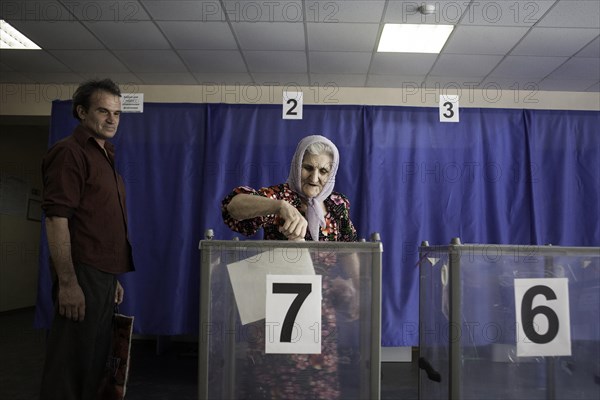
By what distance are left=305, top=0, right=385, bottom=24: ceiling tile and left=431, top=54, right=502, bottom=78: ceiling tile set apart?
858 millimetres

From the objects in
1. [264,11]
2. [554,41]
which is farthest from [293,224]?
[554,41]

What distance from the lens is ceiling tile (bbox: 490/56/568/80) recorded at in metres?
3.75

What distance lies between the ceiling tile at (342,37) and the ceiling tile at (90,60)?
1.61 metres

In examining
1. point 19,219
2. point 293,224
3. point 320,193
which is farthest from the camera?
point 19,219

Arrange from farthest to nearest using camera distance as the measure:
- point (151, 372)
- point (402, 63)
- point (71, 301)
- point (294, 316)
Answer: point (402, 63), point (151, 372), point (71, 301), point (294, 316)

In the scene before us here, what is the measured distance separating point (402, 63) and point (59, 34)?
254cm


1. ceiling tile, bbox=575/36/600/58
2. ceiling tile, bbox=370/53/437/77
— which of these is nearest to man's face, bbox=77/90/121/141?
ceiling tile, bbox=370/53/437/77

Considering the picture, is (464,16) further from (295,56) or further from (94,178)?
(94,178)

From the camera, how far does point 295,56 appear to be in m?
3.78

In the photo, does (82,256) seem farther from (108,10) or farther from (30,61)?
(30,61)

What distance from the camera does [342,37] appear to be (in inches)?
135

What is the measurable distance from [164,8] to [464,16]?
1.90m

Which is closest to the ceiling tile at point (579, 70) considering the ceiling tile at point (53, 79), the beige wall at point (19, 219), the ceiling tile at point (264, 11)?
the ceiling tile at point (264, 11)

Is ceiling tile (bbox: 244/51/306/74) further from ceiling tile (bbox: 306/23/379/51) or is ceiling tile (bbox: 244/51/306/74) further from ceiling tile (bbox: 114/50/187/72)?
ceiling tile (bbox: 114/50/187/72)
